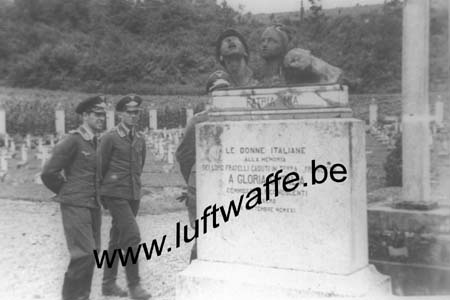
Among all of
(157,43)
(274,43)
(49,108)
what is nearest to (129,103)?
(274,43)

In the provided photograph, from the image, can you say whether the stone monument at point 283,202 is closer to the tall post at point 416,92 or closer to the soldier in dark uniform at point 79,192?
the soldier in dark uniform at point 79,192

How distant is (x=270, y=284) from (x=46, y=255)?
3555 mm

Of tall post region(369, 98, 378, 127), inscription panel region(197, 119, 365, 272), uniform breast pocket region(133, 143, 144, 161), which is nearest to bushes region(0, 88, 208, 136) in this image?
tall post region(369, 98, 378, 127)

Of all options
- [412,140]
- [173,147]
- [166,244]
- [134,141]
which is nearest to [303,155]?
[134,141]

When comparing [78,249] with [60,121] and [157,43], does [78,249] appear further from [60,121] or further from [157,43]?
[60,121]

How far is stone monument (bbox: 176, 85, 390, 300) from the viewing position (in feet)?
13.7

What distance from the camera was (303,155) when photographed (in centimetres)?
429

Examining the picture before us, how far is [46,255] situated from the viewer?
22.9 ft

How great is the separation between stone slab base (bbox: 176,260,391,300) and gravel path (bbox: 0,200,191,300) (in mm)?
622

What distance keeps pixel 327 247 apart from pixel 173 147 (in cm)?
972

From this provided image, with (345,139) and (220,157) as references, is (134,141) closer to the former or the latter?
(220,157)

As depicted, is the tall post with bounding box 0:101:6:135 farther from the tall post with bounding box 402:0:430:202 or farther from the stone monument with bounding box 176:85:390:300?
the stone monument with bounding box 176:85:390:300

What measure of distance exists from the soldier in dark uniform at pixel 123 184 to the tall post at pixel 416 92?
10.0 ft

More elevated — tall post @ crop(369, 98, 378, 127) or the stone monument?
tall post @ crop(369, 98, 378, 127)
